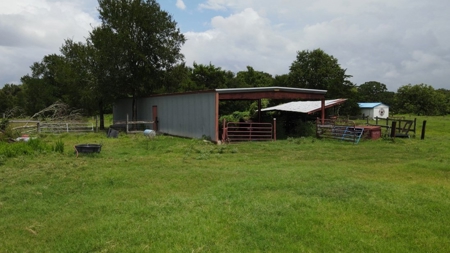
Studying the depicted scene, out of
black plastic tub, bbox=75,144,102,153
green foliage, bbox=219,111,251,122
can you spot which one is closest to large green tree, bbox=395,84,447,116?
green foliage, bbox=219,111,251,122

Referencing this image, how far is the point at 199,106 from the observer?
17406 millimetres

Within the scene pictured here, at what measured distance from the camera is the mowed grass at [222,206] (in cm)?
423

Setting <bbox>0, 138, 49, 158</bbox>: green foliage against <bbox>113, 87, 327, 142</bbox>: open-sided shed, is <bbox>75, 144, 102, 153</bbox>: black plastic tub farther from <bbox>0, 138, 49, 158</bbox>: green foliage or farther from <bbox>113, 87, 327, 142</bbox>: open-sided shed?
<bbox>113, 87, 327, 142</bbox>: open-sided shed

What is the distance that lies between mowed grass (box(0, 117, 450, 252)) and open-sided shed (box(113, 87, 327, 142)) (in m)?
6.56

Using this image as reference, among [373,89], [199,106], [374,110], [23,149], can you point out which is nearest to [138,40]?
[199,106]

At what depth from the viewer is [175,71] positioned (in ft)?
82.8

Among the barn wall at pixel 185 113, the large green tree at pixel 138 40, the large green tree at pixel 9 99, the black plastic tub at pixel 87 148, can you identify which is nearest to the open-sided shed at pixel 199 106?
the barn wall at pixel 185 113

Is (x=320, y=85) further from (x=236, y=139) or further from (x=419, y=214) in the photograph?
(x=419, y=214)

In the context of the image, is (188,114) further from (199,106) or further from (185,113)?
(199,106)

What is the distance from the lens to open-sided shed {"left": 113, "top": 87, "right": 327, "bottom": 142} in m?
16.3

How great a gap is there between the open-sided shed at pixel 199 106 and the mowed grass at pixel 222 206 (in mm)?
6560

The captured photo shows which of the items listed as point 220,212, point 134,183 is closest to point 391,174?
point 220,212

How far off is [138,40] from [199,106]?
30.5 feet

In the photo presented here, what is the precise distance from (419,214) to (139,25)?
72.2 ft
